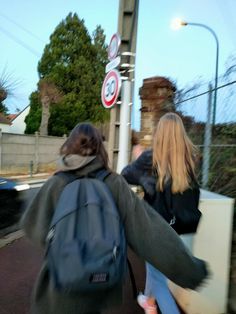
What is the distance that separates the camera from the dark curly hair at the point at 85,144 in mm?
2492

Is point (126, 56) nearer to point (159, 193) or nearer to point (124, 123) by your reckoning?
point (124, 123)

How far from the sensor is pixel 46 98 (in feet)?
115

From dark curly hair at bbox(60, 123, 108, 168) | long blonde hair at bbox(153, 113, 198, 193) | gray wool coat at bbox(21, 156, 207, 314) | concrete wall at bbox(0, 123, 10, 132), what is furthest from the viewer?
concrete wall at bbox(0, 123, 10, 132)

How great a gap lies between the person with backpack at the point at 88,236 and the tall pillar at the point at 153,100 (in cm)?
529

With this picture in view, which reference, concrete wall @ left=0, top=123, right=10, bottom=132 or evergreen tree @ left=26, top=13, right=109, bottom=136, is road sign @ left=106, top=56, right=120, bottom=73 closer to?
evergreen tree @ left=26, top=13, right=109, bottom=136

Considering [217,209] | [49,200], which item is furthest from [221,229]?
[49,200]

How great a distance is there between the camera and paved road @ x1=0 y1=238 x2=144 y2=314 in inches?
168

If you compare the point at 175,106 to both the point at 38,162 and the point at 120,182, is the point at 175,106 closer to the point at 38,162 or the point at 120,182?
the point at 120,182

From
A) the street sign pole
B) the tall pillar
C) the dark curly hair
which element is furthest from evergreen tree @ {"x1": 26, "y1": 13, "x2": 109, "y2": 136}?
the dark curly hair

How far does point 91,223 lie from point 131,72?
212 inches

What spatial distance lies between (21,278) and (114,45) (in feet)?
13.2

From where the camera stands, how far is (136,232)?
238cm

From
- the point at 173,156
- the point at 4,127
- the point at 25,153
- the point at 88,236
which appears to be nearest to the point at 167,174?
the point at 173,156

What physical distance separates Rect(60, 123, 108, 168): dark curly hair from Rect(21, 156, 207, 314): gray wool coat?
0.06m
